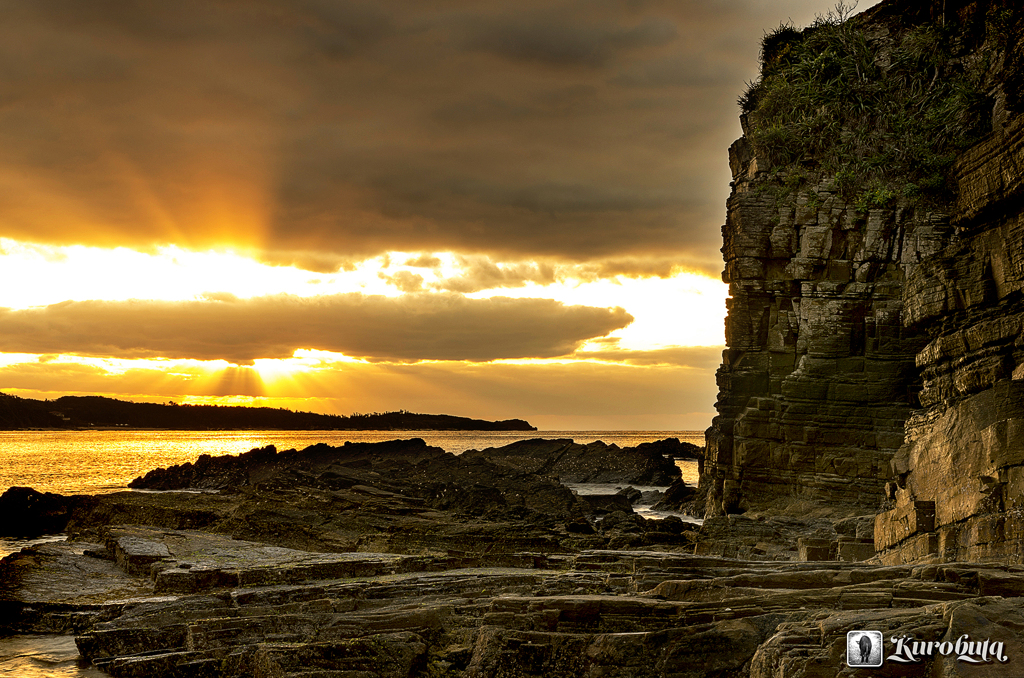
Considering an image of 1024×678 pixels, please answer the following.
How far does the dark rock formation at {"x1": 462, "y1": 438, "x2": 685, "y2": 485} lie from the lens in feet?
205

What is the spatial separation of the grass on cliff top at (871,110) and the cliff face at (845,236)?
6 centimetres

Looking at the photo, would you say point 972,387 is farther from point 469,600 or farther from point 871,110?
point 871,110

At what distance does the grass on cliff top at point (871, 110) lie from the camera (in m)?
26.0

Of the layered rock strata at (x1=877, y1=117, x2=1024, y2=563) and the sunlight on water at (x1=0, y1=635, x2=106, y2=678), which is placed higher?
the layered rock strata at (x1=877, y1=117, x2=1024, y2=563)

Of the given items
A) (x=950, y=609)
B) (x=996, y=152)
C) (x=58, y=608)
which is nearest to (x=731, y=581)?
(x=950, y=609)

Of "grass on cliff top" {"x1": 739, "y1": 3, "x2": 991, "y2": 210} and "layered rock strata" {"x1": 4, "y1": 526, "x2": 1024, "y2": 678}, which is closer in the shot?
"layered rock strata" {"x1": 4, "y1": 526, "x2": 1024, "y2": 678}

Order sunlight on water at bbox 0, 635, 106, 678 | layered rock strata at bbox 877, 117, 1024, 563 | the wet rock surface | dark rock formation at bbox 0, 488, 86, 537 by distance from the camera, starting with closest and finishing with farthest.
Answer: the wet rock surface, sunlight on water at bbox 0, 635, 106, 678, layered rock strata at bbox 877, 117, 1024, 563, dark rock formation at bbox 0, 488, 86, 537

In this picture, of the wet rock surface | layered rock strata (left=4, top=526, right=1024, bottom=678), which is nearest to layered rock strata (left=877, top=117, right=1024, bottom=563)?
the wet rock surface

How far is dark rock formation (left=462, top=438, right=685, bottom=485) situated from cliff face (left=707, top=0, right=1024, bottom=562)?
101 ft

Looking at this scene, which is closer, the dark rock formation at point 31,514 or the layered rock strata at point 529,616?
the layered rock strata at point 529,616

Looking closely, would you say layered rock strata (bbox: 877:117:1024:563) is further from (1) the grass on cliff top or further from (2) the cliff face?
(1) the grass on cliff top

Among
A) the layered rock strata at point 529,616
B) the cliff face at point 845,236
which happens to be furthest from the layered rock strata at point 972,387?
the layered rock strata at point 529,616

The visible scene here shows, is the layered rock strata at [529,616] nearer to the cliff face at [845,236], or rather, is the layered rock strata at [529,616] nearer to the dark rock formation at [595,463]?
the cliff face at [845,236]

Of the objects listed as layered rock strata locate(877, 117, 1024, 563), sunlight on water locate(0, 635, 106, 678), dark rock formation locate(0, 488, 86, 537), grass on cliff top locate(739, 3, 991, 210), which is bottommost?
dark rock formation locate(0, 488, 86, 537)
